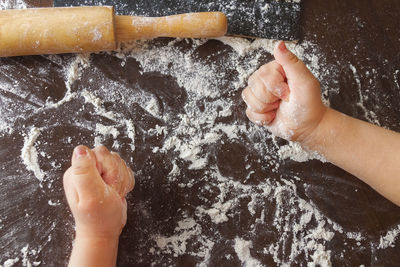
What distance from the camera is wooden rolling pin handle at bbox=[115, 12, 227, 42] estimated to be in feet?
3.15

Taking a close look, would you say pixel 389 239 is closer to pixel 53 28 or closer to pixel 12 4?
pixel 53 28

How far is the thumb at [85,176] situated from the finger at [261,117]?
39 cm

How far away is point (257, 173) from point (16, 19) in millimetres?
688

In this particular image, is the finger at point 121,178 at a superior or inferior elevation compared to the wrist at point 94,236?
superior

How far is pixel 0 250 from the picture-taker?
0.90 metres

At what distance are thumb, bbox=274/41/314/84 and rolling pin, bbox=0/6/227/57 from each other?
8.2 inches

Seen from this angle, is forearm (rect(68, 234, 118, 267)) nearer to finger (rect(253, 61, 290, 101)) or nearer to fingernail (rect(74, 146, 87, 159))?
fingernail (rect(74, 146, 87, 159))

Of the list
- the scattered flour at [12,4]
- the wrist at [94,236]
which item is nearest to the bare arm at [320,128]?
the wrist at [94,236]

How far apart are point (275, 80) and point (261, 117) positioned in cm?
10

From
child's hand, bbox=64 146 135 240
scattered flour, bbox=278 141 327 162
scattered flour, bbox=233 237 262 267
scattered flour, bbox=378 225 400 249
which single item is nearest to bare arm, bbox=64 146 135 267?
child's hand, bbox=64 146 135 240

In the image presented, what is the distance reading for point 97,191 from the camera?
805 mm

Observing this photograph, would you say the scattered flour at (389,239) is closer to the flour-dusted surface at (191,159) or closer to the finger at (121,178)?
the flour-dusted surface at (191,159)

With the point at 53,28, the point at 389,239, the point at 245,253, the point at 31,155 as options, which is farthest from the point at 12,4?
the point at 389,239

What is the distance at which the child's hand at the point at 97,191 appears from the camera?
0.80 m
